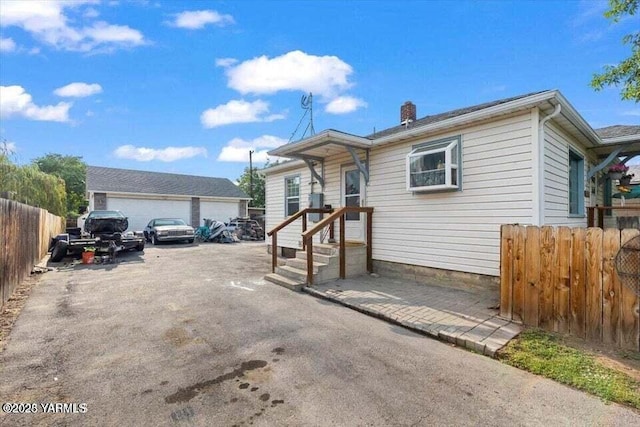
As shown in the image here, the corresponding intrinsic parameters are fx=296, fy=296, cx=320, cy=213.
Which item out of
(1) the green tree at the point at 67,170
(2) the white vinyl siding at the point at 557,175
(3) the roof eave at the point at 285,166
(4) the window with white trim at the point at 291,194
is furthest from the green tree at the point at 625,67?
(1) the green tree at the point at 67,170

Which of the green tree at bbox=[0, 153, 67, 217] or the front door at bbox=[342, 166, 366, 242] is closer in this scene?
the front door at bbox=[342, 166, 366, 242]

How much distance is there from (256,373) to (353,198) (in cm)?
568

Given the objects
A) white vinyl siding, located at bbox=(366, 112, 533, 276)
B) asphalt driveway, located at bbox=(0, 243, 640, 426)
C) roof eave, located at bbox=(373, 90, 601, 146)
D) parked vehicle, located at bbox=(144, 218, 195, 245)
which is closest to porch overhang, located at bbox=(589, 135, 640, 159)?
roof eave, located at bbox=(373, 90, 601, 146)

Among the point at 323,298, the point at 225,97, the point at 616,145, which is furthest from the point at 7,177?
the point at 616,145

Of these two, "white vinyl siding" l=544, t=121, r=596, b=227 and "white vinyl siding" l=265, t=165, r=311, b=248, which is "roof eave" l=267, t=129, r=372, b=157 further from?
"white vinyl siding" l=544, t=121, r=596, b=227

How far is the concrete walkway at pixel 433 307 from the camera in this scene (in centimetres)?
360

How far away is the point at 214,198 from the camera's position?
2261cm

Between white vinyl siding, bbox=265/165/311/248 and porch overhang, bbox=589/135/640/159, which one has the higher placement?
porch overhang, bbox=589/135/640/159

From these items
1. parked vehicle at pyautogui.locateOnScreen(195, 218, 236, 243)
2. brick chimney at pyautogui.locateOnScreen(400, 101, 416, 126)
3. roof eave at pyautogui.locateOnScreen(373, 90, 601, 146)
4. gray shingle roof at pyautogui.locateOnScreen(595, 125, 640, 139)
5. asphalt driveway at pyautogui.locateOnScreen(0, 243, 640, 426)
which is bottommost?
asphalt driveway at pyautogui.locateOnScreen(0, 243, 640, 426)

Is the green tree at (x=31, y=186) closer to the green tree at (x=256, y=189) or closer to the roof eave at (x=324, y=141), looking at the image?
the roof eave at (x=324, y=141)

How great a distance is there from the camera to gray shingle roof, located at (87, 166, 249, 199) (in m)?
19.0

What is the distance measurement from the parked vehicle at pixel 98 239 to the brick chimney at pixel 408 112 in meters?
10.7

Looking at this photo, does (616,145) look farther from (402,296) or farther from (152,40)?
(152,40)

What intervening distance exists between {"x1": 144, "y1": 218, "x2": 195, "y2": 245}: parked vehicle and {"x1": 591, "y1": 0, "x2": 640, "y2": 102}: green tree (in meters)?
16.9
